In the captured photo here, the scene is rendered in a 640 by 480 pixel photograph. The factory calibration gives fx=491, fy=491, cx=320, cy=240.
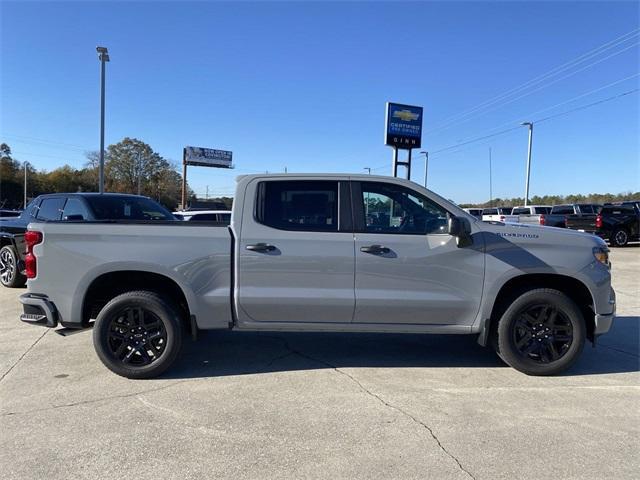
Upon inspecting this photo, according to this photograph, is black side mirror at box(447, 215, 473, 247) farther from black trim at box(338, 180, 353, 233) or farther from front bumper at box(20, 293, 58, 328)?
front bumper at box(20, 293, 58, 328)

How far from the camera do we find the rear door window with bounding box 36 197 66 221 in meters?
8.54

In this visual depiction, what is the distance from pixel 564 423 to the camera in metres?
3.79

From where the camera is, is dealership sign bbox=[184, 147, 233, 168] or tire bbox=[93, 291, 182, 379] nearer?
tire bbox=[93, 291, 182, 379]

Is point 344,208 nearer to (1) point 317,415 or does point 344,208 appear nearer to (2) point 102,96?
(1) point 317,415

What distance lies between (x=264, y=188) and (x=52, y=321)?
7.81ft

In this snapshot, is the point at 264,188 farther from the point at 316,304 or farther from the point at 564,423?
the point at 564,423

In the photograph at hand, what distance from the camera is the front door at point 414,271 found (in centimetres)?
460

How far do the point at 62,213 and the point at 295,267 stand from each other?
574cm

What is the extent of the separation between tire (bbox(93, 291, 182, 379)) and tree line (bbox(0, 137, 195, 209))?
76568mm

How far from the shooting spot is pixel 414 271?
4.61 metres

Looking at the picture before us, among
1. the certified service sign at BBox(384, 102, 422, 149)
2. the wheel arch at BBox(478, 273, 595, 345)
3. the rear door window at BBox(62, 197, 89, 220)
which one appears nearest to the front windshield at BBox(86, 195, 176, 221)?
the rear door window at BBox(62, 197, 89, 220)

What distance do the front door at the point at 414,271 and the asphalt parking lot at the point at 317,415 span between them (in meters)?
0.66

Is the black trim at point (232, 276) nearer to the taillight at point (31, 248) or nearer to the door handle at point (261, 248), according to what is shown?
the door handle at point (261, 248)

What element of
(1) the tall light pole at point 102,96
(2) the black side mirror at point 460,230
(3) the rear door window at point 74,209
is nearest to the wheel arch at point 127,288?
(2) the black side mirror at point 460,230
